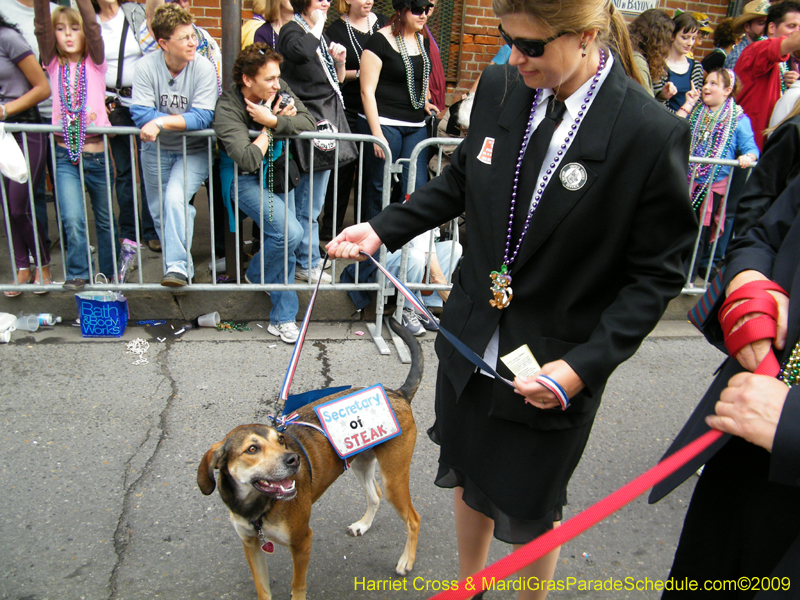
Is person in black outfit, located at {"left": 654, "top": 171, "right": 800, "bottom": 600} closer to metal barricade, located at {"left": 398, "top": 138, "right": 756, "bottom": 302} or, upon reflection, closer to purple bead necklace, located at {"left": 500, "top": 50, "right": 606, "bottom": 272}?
purple bead necklace, located at {"left": 500, "top": 50, "right": 606, "bottom": 272}

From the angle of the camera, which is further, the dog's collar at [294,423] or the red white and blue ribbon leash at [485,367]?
the dog's collar at [294,423]

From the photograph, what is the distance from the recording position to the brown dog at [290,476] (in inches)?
86.0

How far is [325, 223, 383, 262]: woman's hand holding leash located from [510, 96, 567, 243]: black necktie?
1.67 feet

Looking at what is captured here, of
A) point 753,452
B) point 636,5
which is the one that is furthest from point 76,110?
point 636,5

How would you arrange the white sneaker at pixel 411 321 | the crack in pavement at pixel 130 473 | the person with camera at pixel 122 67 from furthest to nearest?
the person with camera at pixel 122 67
the white sneaker at pixel 411 321
the crack in pavement at pixel 130 473

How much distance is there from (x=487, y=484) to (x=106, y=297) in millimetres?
3428

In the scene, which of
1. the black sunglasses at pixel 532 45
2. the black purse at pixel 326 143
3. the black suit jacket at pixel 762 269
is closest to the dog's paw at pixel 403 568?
the black suit jacket at pixel 762 269

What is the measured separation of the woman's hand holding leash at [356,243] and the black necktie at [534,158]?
1.67 ft

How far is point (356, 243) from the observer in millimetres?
2016

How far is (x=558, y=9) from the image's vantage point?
140 cm

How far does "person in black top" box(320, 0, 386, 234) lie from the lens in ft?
18.2

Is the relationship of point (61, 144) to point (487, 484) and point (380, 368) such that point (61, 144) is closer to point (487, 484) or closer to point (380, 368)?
point (380, 368)

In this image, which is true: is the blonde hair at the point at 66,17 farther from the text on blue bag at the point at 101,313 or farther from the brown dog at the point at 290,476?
the brown dog at the point at 290,476

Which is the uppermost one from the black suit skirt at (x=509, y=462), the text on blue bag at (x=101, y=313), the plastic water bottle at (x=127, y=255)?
the black suit skirt at (x=509, y=462)
